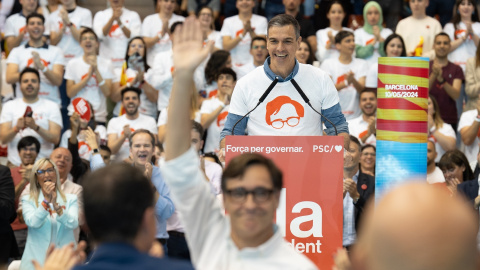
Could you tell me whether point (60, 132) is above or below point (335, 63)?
below

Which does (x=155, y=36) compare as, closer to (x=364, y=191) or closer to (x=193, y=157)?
(x=364, y=191)

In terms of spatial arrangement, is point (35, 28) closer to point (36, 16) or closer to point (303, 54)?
point (36, 16)

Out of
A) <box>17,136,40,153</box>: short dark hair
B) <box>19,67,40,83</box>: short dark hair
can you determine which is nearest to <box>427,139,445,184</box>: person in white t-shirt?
<box>17,136,40,153</box>: short dark hair

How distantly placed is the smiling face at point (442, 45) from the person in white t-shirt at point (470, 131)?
96cm

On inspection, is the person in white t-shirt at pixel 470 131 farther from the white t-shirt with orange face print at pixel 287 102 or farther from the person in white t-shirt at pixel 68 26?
the person in white t-shirt at pixel 68 26

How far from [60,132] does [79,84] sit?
881 millimetres

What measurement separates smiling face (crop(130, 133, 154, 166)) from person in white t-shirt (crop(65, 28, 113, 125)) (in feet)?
9.55

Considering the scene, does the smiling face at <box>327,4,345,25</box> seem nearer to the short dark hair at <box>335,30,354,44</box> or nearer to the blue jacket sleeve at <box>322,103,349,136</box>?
the short dark hair at <box>335,30,354,44</box>

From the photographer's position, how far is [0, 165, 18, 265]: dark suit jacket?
7785mm

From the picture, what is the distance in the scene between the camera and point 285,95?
5.94 meters

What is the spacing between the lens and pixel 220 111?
1016 cm

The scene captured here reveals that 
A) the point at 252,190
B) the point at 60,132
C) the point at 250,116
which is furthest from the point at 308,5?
the point at 252,190

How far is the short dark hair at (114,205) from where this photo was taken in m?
2.61

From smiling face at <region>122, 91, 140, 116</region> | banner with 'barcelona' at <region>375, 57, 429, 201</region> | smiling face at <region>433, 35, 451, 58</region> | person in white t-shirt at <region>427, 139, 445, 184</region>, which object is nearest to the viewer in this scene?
banner with 'barcelona' at <region>375, 57, 429, 201</region>
